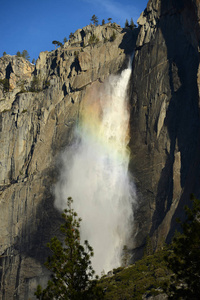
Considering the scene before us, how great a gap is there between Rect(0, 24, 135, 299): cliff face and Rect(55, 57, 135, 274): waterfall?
3.04m

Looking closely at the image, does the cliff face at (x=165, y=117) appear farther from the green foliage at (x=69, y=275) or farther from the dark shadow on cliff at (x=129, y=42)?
the green foliage at (x=69, y=275)

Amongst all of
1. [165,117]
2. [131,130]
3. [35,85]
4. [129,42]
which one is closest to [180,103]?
[165,117]

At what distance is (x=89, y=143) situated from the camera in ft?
337

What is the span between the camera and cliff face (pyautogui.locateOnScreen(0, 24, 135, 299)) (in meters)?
94.8

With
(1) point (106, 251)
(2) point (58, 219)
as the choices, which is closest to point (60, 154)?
(2) point (58, 219)

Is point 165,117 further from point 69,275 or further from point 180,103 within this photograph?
point 69,275

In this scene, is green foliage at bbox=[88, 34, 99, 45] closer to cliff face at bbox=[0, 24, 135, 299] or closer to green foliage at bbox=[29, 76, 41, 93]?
cliff face at bbox=[0, 24, 135, 299]

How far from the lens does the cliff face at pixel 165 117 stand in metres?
80.2

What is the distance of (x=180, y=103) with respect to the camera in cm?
8731

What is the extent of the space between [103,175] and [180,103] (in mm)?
24493

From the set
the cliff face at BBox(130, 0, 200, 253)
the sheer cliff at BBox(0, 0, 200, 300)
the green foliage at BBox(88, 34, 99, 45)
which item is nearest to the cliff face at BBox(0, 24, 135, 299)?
the sheer cliff at BBox(0, 0, 200, 300)

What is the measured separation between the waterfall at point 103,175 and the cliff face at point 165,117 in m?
4.08

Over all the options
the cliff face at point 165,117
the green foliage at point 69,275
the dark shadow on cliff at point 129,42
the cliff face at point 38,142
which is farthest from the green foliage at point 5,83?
the green foliage at point 69,275

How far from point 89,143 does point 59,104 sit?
13353 millimetres
